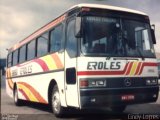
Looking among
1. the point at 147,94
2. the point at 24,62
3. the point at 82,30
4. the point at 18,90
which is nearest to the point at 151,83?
the point at 147,94

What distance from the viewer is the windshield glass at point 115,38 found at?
30.8 ft

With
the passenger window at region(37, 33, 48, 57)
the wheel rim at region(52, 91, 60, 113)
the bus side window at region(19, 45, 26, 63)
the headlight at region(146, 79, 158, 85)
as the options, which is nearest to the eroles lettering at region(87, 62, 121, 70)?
the headlight at region(146, 79, 158, 85)

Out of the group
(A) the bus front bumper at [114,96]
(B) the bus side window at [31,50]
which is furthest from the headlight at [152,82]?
(B) the bus side window at [31,50]

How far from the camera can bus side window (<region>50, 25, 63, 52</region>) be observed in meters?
11.2

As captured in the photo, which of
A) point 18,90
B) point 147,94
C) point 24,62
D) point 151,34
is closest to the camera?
point 147,94

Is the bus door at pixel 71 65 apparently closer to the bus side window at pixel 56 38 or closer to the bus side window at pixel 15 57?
the bus side window at pixel 56 38

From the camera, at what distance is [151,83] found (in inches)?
396

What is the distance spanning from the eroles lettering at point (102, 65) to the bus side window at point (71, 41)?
26.1 inches

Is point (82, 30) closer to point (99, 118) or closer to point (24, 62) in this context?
point (99, 118)

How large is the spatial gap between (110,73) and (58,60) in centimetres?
226

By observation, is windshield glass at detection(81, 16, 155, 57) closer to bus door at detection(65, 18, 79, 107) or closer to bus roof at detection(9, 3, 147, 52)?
bus roof at detection(9, 3, 147, 52)

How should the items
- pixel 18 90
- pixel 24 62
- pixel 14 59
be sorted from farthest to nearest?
pixel 14 59 → pixel 18 90 → pixel 24 62

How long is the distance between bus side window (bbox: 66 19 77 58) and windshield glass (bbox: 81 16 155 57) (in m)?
0.47

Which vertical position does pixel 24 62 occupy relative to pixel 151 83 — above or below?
above
